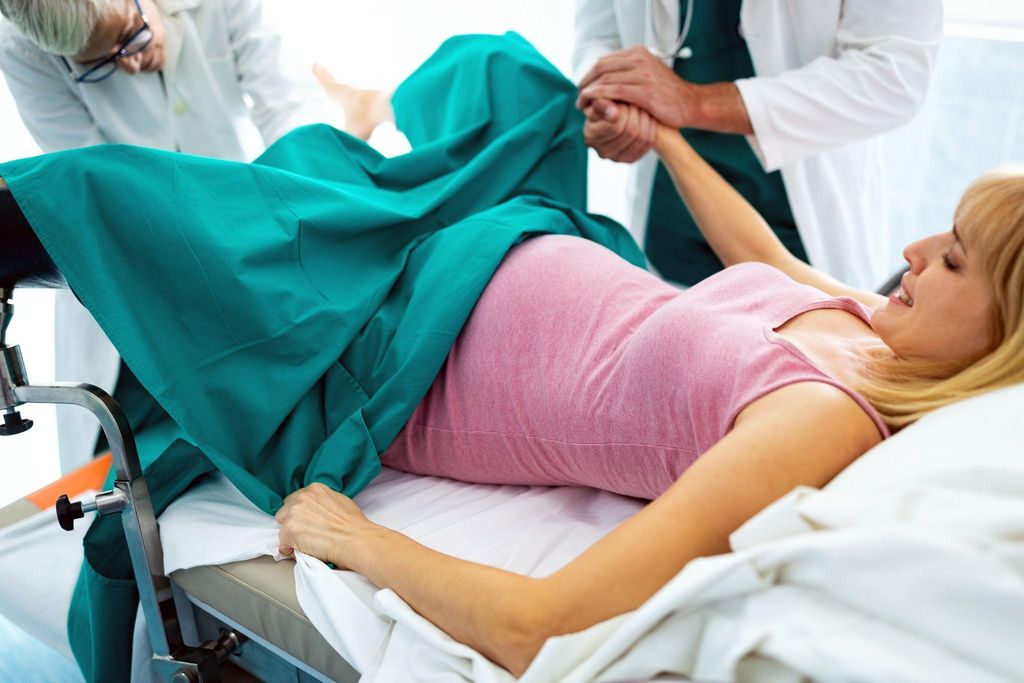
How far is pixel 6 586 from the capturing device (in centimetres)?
125

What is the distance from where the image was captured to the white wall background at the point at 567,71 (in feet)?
7.52

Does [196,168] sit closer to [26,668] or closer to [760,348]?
[760,348]

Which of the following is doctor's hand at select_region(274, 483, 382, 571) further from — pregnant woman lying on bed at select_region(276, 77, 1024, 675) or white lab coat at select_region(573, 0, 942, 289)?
white lab coat at select_region(573, 0, 942, 289)

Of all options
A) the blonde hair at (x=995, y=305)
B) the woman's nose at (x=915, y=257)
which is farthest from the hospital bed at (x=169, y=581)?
the woman's nose at (x=915, y=257)

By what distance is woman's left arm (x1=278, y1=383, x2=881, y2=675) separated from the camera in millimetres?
783

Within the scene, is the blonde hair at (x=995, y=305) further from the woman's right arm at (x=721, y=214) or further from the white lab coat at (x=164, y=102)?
the white lab coat at (x=164, y=102)

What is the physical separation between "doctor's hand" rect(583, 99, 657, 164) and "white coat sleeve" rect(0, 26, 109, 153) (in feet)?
3.37

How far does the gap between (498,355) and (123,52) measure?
1.01m

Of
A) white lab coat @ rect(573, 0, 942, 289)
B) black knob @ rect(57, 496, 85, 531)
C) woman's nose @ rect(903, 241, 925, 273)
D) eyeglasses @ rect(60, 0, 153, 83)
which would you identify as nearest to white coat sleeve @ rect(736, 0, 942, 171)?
white lab coat @ rect(573, 0, 942, 289)

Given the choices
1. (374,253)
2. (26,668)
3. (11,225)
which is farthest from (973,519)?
(26,668)

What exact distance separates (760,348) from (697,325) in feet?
0.29

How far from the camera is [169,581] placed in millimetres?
1153

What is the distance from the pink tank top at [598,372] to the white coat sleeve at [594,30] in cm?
72

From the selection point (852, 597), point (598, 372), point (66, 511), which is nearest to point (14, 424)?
point (66, 511)
